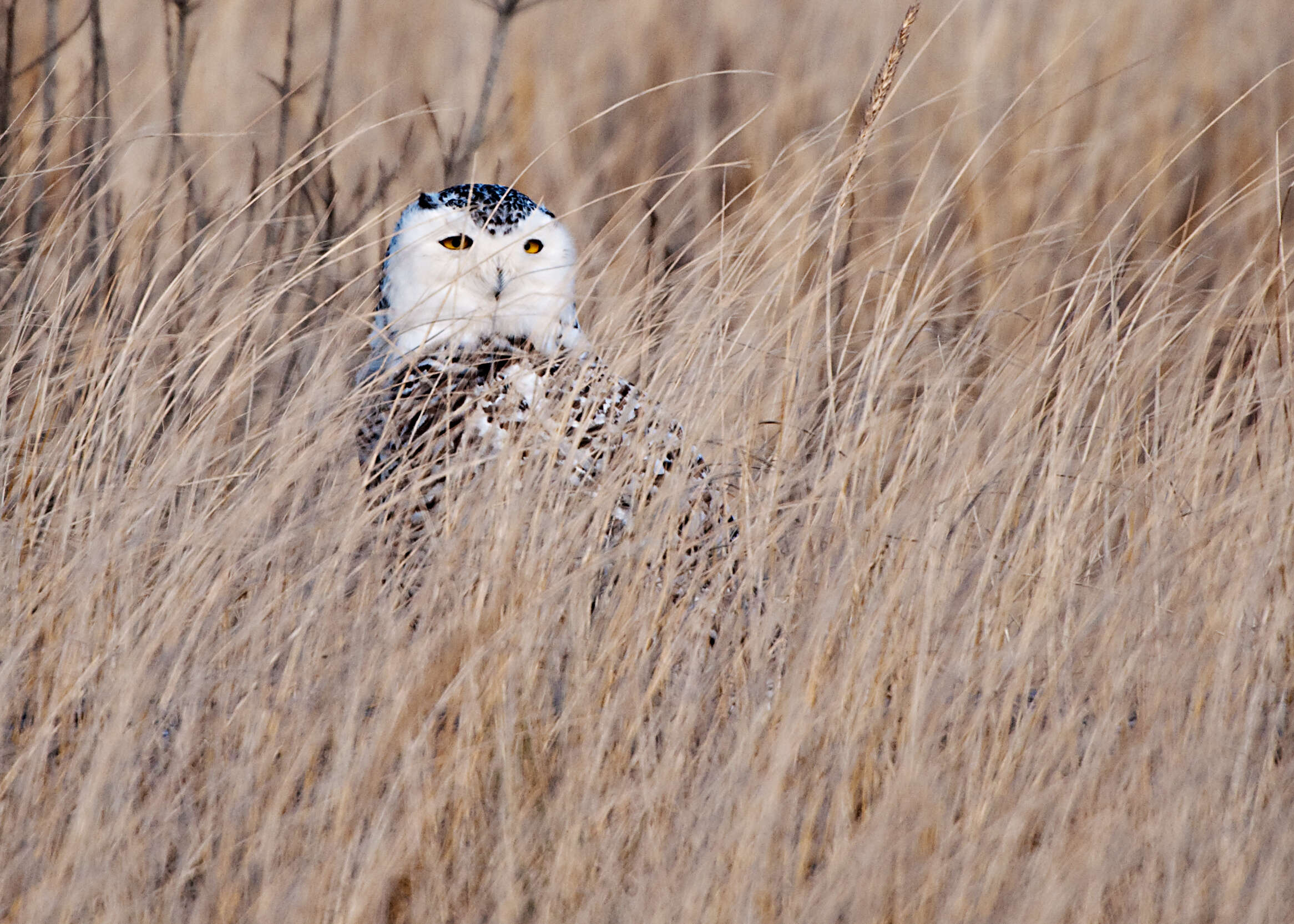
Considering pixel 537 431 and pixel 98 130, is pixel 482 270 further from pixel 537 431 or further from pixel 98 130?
pixel 98 130

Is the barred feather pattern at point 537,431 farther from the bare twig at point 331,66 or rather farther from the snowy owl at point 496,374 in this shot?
the bare twig at point 331,66

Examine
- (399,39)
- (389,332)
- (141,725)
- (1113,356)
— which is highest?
(399,39)

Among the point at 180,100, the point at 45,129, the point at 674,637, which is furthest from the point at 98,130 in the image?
the point at 674,637

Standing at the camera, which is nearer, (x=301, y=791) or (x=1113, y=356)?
(x=301, y=791)

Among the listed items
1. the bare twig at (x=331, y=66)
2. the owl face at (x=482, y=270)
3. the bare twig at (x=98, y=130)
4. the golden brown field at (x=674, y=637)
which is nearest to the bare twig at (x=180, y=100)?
the golden brown field at (x=674, y=637)

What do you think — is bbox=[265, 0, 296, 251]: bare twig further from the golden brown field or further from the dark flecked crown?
the dark flecked crown

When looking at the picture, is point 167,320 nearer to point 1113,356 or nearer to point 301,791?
point 301,791

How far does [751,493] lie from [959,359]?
1.75 feet

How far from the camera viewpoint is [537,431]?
183cm

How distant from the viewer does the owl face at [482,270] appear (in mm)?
2393

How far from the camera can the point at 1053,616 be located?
151cm

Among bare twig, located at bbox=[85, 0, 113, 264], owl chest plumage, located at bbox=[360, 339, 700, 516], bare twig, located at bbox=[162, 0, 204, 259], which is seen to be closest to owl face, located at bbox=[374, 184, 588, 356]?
owl chest plumage, located at bbox=[360, 339, 700, 516]

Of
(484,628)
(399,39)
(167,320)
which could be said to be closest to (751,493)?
(484,628)

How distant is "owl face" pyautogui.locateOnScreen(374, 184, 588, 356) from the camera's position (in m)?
2.39
